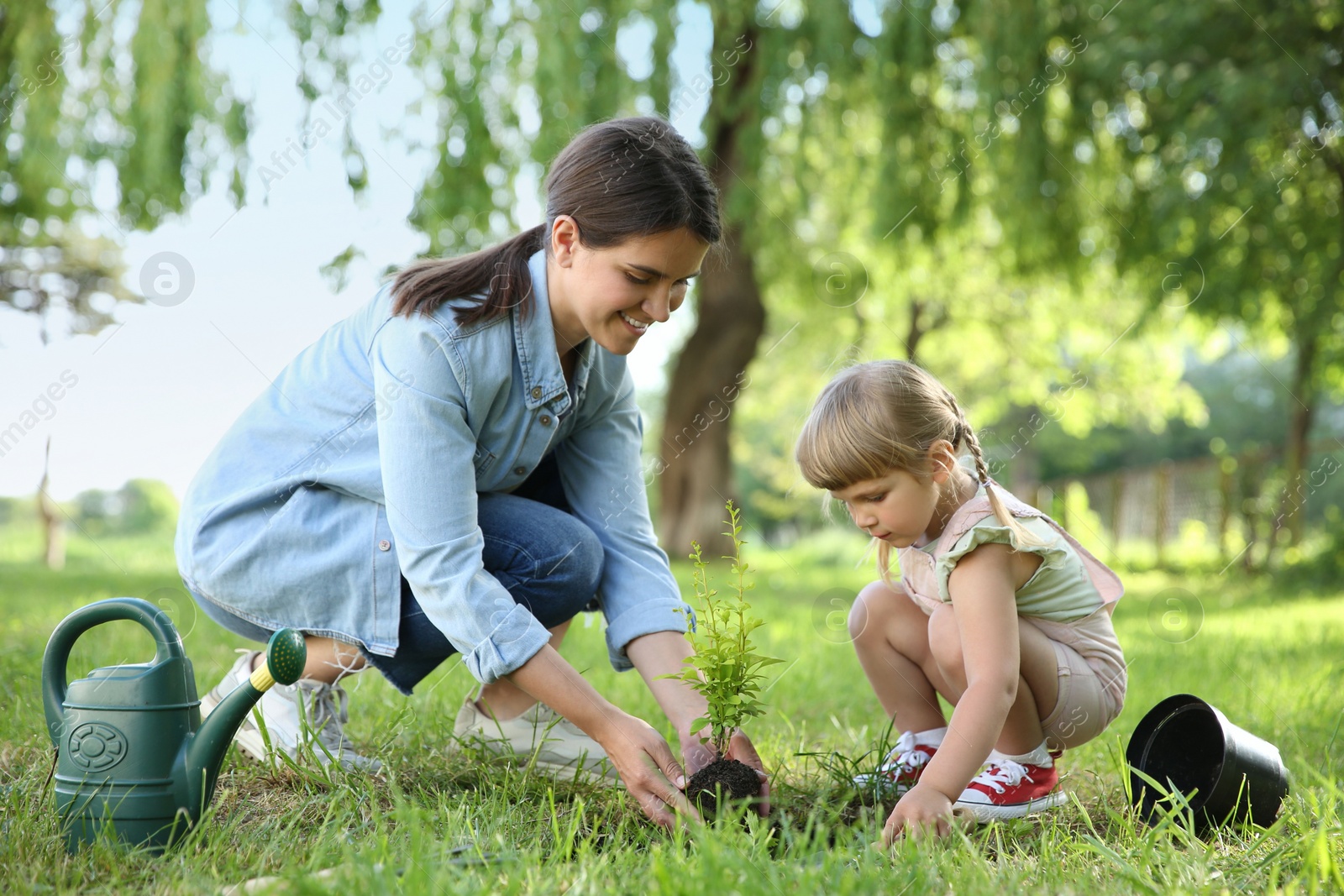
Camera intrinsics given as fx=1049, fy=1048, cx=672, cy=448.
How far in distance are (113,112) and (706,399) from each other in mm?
5685

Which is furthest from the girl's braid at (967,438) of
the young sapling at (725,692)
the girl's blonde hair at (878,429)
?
the young sapling at (725,692)

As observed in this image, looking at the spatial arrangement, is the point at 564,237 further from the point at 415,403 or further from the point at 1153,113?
the point at 1153,113

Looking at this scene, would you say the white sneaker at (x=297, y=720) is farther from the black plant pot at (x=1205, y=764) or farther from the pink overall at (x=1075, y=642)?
the black plant pot at (x=1205, y=764)

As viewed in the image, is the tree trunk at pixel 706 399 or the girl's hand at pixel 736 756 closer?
the girl's hand at pixel 736 756

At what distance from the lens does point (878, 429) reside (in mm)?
1951

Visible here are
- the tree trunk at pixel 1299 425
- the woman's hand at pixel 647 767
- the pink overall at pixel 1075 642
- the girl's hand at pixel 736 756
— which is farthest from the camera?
the tree trunk at pixel 1299 425

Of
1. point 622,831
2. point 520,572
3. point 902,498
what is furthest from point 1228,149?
point 622,831

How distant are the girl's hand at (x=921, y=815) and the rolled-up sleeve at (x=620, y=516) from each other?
24.8 inches

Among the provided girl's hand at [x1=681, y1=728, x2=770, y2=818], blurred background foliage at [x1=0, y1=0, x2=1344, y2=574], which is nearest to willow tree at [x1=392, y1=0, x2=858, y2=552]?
blurred background foliage at [x1=0, y1=0, x2=1344, y2=574]

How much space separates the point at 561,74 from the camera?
6559 mm

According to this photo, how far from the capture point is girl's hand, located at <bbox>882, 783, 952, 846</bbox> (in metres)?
1.70

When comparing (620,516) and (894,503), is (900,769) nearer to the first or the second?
(894,503)

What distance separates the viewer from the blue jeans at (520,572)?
7.07 ft

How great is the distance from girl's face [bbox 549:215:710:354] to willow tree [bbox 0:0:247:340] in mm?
4893
